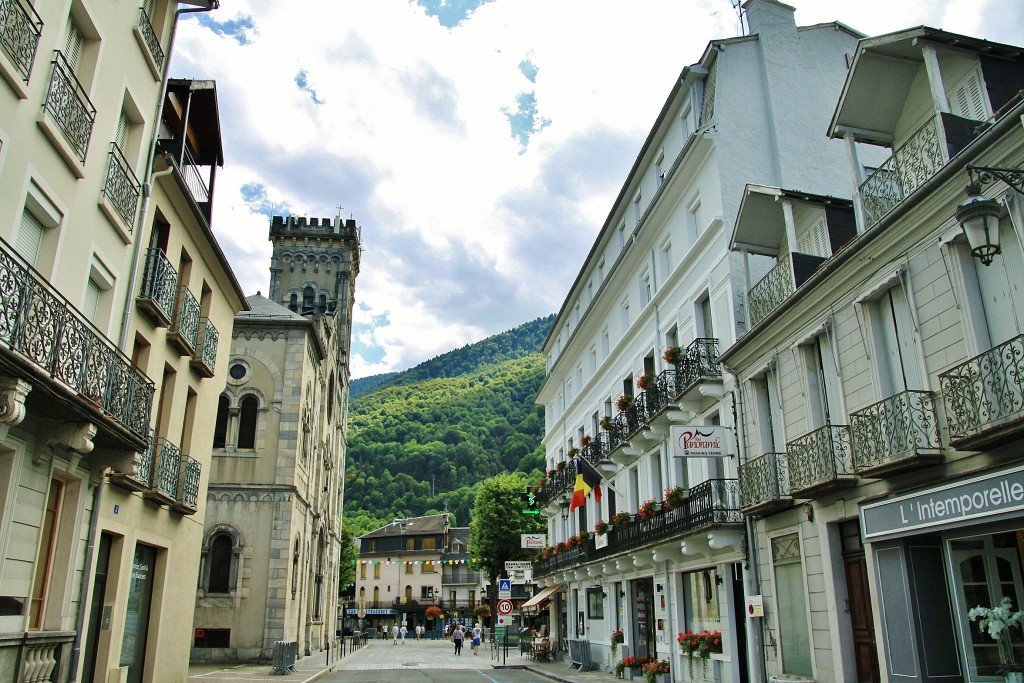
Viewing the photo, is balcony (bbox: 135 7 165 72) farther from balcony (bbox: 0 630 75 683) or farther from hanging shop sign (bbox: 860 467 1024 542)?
hanging shop sign (bbox: 860 467 1024 542)

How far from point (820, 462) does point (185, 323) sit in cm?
1320

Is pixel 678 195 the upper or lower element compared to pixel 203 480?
upper

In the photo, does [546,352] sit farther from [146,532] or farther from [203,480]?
[146,532]

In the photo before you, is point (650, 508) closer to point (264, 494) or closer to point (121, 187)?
point (121, 187)

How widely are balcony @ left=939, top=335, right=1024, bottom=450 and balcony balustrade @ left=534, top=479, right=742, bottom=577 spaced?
7.55m

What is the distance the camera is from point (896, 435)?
35.5 feet

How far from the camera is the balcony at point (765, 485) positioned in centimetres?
1451

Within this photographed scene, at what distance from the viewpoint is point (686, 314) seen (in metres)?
20.7

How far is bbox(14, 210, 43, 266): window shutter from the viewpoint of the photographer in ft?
34.1

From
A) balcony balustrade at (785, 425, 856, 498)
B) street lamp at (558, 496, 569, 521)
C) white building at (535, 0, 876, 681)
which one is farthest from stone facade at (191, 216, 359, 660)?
balcony balustrade at (785, 425, 856, 498)

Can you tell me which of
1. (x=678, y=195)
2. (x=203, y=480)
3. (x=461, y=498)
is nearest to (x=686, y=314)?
(x=678, y=195)

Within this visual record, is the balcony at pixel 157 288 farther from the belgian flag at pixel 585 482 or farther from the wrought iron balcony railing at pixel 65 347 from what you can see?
the belgian flag at pixel 585 482

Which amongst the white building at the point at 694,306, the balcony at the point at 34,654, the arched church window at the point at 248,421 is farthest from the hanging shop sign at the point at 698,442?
the arched church window at the point at 248,421

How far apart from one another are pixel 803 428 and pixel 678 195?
9452 mm
